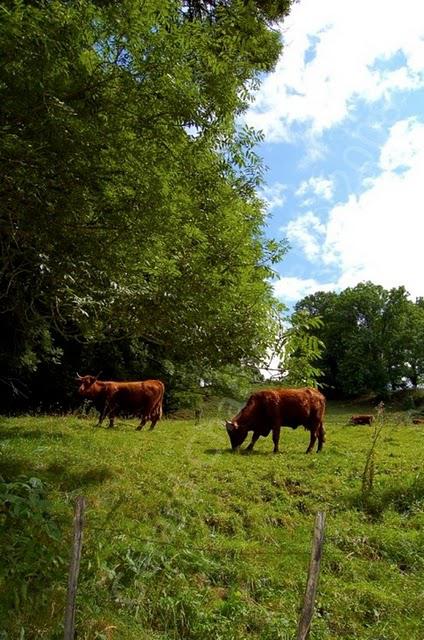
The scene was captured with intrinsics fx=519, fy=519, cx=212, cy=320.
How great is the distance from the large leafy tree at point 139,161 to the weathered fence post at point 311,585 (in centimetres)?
328

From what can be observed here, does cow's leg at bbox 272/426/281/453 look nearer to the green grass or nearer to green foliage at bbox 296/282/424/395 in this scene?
the green grass

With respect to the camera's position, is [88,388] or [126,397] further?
[88,388]

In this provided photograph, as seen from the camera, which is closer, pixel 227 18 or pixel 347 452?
pixel 227 18

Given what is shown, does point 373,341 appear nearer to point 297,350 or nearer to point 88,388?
point 88,388

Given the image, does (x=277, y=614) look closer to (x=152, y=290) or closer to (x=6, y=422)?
(x=152, y=290)

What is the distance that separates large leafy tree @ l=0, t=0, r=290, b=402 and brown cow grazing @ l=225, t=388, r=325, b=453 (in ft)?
18.0

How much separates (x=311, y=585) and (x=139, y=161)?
3.98 m

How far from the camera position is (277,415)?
42.6 ft

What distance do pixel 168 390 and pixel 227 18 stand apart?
1922 centimetres

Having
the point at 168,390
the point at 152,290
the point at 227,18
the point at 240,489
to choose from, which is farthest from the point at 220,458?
the point at 168,390

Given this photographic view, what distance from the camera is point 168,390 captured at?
23875 mm

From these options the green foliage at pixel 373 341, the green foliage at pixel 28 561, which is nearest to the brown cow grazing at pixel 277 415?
the green foliage at pixel 28 561

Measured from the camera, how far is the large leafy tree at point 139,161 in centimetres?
450

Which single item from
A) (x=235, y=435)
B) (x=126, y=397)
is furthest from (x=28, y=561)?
(x=126, y=397)
